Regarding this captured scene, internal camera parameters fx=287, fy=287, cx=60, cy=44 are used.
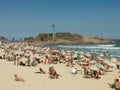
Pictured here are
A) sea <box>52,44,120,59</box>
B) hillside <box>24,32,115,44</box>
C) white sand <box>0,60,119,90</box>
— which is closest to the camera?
white sand <box>0,60,119,90</box>

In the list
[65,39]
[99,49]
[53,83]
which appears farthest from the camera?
[65,39]

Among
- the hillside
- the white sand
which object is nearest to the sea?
the white sand

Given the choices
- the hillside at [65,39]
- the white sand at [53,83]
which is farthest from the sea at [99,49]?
the hillside at [65,39]

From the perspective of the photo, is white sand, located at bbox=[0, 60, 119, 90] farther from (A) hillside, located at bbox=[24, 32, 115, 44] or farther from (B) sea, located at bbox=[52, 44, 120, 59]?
(A) hillside, located at bbox=[24, 32, 115, 44]

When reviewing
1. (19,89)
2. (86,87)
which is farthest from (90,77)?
(19,89)

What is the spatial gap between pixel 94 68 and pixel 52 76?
10.0 feet

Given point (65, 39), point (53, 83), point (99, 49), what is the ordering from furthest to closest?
point (65, 39), point (99, 49), point (53, 83)

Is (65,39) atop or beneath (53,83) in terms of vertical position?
atop

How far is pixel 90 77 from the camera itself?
19328mm

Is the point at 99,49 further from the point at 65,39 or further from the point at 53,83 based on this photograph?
the point at 53,83

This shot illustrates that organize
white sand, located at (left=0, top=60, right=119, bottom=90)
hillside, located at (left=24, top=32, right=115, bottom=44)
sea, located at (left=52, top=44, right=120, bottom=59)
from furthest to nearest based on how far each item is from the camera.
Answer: hillside, located at (left=24, top=32, right=115, bottom=44) < sea, located at (left=52, top=44, right=120, bottom=59) < white sand, located at (left=0, top=60, right=119, bottom=90)

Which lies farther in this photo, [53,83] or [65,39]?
[65,39]

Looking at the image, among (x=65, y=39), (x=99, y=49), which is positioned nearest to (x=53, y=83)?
(x=99, y=49)

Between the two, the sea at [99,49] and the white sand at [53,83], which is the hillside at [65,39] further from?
the white sand at [53,83]
